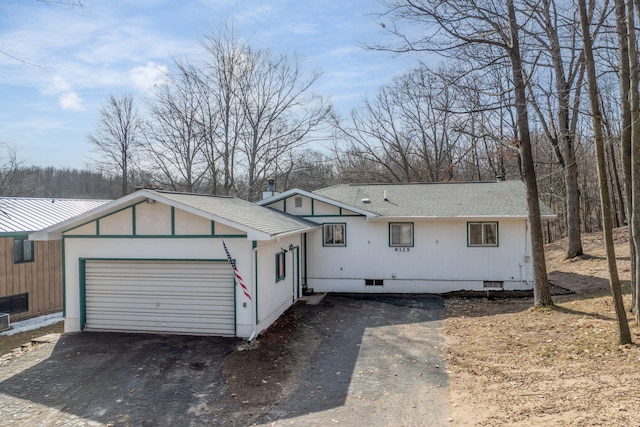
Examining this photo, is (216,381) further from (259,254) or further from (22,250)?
(22,250)

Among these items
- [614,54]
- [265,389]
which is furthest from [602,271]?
[265,389]

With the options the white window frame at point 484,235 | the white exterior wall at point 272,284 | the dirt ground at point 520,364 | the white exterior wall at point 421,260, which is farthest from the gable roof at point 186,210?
the white window frame at point 484,235

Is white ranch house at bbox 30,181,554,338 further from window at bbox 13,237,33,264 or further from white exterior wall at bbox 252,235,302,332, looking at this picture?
window at bbox 13,237,33,264

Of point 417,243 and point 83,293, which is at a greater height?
point 417,243

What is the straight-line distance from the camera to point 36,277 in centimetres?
1567

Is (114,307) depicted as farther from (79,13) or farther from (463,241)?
(463,241)

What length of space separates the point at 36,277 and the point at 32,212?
284 cm

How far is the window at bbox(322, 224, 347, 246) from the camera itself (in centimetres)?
1534

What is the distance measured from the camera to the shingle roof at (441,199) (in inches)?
570

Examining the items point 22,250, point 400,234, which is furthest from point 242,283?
point 22,250

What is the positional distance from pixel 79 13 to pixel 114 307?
8.16m

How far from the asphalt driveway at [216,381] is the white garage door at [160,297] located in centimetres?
40

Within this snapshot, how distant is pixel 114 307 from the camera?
34.4 feet

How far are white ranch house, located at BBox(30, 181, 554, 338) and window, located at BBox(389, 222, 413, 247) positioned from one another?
36 mm
